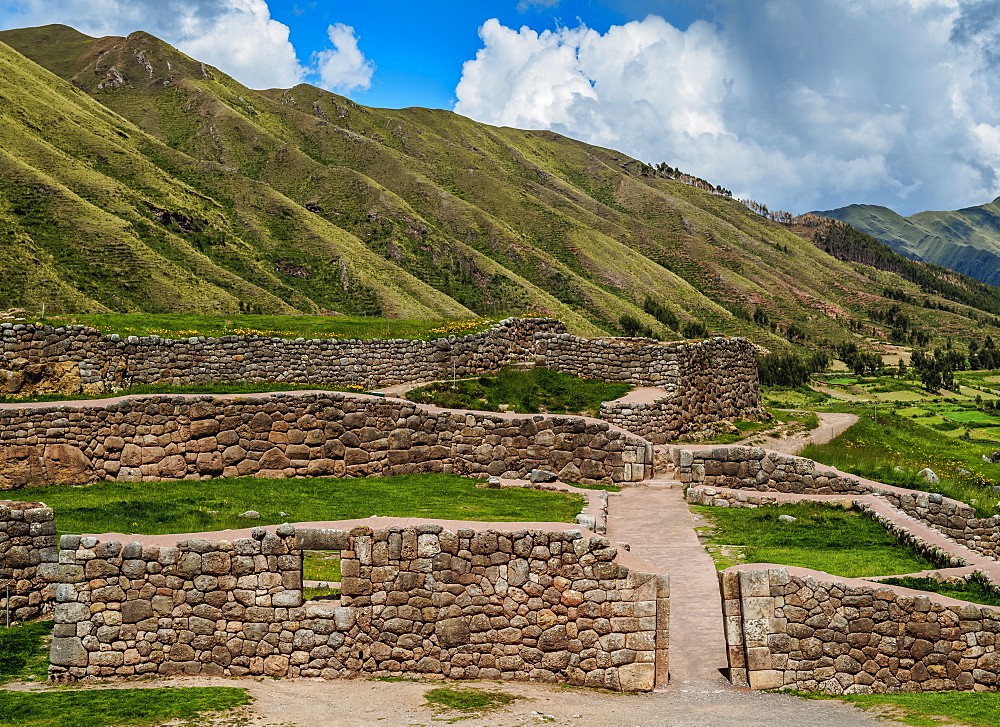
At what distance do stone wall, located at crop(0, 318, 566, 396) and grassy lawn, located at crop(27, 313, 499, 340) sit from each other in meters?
0.94

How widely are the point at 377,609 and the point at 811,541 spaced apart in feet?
28.3

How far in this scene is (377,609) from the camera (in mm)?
12531

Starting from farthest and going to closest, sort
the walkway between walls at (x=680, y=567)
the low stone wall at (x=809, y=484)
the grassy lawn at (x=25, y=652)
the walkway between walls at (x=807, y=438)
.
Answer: the walkway between walls at (x=807, y=438)
the low stone wall at (x=809, y=484)
the walkway between walls at (x=680, y=567)
the grassy lawn at (x=25, y=652)

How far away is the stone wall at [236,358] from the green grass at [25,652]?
1627 centimetres

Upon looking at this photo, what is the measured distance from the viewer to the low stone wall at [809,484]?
62.4 feet

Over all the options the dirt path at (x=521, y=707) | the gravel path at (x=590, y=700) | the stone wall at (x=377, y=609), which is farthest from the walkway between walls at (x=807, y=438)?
the dirt path at (x=521, y=707)

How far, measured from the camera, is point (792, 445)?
96.9ft

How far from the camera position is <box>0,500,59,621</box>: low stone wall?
13.6 meters

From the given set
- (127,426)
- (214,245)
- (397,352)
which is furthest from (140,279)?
(127,426)

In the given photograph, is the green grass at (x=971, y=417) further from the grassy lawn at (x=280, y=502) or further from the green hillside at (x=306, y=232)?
the grassy lawn at (x=280, y=502)

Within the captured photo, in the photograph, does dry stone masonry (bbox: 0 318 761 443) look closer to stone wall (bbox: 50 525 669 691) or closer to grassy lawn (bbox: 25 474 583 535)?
grassy lawn (bbox: 25 474 583 535)

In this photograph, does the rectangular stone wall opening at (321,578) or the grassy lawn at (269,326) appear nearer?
the rectangular stone wall opening at (321,578)

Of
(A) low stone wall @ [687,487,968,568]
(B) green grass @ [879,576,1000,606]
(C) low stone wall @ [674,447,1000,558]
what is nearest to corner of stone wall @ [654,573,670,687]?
(B) green grass @ [879,576,1000,606]

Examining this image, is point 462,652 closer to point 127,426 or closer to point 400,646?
point 400,646
